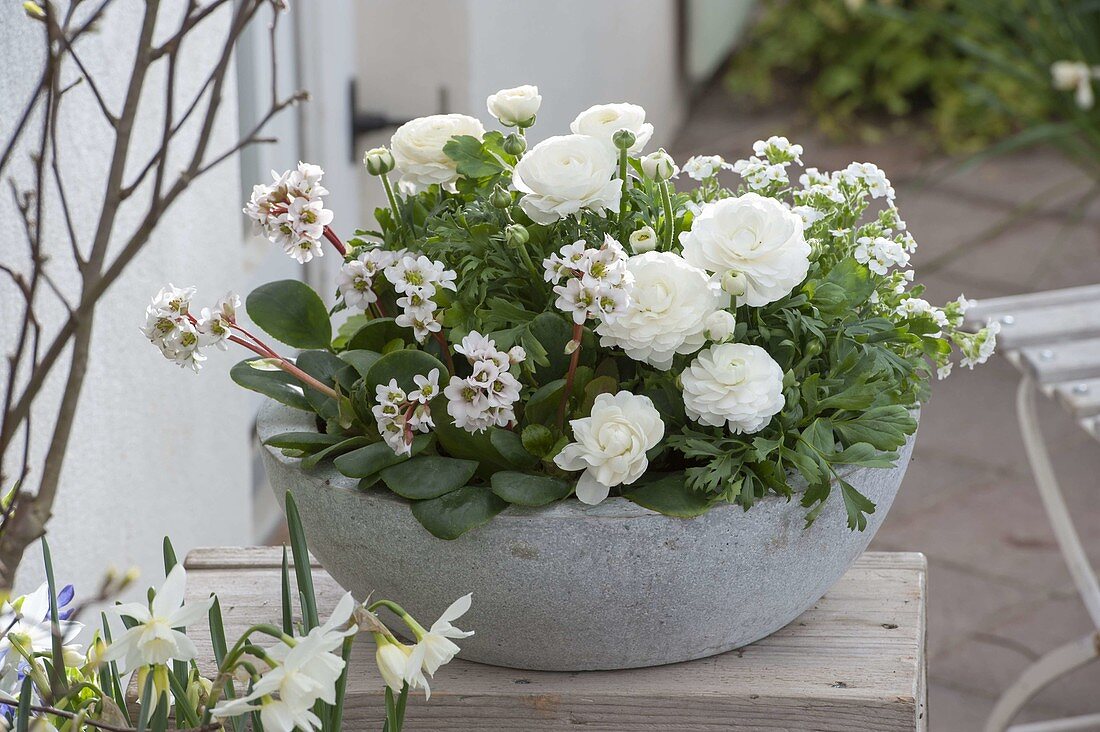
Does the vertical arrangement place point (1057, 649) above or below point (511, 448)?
below

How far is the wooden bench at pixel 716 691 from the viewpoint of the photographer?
697 mm

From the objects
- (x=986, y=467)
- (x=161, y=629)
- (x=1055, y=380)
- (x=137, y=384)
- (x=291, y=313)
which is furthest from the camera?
(x=986, y=467)

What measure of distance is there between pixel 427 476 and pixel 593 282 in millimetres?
142

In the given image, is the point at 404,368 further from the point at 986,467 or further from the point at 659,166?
the point at 986,467

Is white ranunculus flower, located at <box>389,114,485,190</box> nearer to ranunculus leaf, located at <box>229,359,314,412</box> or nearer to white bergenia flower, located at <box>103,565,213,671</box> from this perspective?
ranunculus leaf, located at <box>229,359,314,412</box>

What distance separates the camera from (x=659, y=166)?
2.24 feet

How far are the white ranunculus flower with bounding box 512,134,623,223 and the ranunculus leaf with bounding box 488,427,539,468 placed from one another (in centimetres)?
11

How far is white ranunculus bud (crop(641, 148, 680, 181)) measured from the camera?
684 millimetres

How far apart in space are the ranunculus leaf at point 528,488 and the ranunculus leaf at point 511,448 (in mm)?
11

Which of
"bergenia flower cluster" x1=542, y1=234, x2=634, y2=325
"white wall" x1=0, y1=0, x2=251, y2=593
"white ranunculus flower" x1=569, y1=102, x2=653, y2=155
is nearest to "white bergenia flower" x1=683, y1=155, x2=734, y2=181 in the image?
"white ranunculus flower" x1=569, y1=102, x2=653, y2=155

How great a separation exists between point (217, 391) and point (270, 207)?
0.89m

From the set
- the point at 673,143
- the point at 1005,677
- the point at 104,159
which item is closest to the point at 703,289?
the point at 104,159

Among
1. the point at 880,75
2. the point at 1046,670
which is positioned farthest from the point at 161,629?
the point at 880,75

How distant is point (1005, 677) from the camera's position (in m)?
1.91
